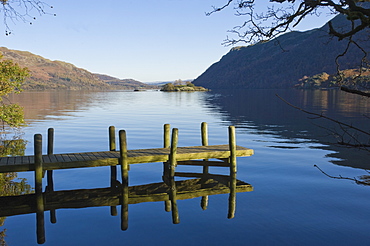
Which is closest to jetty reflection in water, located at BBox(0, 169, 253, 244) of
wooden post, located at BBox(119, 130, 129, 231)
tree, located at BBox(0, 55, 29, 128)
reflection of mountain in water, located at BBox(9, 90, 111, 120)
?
wooden post, located at BBox(119, 130, 129, 231)

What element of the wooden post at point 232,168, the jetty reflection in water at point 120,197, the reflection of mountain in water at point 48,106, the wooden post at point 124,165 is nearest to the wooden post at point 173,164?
the jetty reflection in water at point 120,197

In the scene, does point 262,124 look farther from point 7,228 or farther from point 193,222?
point 7,228

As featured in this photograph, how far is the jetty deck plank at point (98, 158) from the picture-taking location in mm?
12906

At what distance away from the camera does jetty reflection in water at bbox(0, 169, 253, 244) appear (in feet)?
41.7

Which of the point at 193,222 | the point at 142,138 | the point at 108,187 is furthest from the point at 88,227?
the point at 142,138

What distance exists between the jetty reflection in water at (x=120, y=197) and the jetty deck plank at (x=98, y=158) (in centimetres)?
120

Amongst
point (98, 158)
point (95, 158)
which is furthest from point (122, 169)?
point (95, 158)

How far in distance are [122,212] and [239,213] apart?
14.1 ft

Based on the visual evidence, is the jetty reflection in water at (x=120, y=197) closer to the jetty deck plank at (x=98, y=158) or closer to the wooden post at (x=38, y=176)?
the wooden post at (x=38, y=176)

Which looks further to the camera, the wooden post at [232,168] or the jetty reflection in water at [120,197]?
the wooden post at [232,168]

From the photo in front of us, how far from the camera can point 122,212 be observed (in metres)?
12.9

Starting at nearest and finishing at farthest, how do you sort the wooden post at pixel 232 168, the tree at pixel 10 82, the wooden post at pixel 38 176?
the wooden post at pixel 38 176, the wooden post at pixel 232 168, the tree at pixel 10 82

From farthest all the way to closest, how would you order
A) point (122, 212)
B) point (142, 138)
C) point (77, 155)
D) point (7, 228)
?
point (142, 138), point (77, 155), point (122, 212), point (7, 228)

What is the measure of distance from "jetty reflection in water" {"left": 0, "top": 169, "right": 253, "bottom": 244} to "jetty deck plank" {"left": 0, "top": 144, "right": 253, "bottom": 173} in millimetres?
1205
